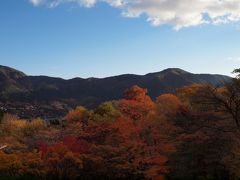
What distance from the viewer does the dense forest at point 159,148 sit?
41000mm

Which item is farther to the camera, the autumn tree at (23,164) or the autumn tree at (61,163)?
the autumn tree at (23,164)

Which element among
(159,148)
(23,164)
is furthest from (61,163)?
(159,148)

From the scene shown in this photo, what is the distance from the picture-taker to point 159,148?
141ft

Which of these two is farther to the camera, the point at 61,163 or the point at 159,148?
the point at 61,163

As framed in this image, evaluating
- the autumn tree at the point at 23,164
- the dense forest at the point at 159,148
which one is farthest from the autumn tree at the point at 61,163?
the autumn tree at the point at 23,164

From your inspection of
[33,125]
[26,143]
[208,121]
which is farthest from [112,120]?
[33,125]

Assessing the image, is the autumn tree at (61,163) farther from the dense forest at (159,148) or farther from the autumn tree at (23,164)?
the autumn tree at (23,164)

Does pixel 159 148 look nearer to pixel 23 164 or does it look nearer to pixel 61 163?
pixel 61 163

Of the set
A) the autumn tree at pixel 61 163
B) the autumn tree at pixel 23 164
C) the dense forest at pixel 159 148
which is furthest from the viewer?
the autumn tree at pixel 23 164

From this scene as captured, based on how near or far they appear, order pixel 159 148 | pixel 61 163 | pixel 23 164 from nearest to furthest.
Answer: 1. pixel 159 148
2. pixel 61 163
3. pixel 23 164

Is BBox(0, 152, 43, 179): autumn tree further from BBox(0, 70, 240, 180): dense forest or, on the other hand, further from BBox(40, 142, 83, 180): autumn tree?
BBox(40, 142, 83, 180): autumn tree

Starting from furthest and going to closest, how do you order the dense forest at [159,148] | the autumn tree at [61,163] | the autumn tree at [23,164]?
the autumn tree at [23,164]
the autumn tree at [61,163]
the dense forest at [159,148]

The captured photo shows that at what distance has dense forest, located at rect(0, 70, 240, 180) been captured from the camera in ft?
135

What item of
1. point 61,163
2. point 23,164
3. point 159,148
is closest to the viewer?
point 159,148
